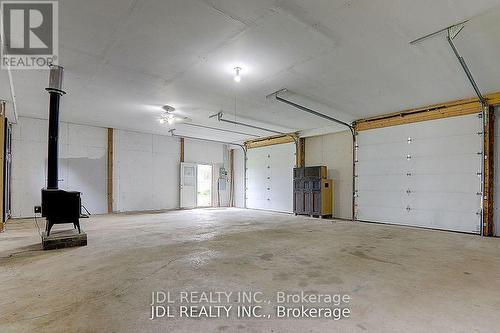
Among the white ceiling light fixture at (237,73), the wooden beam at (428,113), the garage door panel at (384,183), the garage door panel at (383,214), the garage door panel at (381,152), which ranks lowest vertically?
the garage door panel at (383,214)

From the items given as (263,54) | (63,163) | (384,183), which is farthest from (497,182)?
(63,163)

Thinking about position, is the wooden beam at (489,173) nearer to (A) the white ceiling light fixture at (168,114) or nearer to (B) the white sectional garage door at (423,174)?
(B) the white sectional garage door at (423,174)

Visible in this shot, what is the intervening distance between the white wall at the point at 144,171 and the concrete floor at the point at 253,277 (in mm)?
4117

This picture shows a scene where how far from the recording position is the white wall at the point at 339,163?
318 inches

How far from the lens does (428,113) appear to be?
631 cm

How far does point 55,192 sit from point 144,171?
568cm

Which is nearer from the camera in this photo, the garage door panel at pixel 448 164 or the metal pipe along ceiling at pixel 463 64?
the metal pipe along ceiling at pixel 463 64

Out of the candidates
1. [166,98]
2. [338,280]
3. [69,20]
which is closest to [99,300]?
[338,280]

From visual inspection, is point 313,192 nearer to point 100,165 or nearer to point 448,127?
point 448,127

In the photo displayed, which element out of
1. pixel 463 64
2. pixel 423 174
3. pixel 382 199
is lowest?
pixel 382 199

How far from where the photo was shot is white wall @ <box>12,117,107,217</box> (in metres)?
7.47

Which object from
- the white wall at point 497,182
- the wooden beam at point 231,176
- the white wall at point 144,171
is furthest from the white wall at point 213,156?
the white wall at point 497,182

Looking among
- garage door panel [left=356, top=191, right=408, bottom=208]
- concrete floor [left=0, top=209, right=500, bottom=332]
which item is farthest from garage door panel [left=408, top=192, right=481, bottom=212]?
concrete floor [left=0, top=209, right=500, bottom=332]

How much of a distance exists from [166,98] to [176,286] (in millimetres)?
4517
